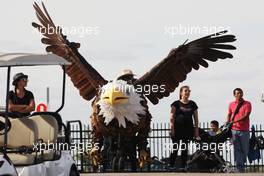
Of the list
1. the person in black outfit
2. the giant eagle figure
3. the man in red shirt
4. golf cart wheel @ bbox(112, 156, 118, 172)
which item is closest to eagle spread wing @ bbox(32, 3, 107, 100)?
the giant eagle figure

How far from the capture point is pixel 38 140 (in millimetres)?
11383

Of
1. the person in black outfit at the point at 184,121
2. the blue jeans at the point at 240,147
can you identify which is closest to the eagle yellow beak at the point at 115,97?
the person in black outfit at the point at 184,121

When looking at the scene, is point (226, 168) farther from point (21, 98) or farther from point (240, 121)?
point (21, 98)

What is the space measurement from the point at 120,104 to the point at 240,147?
2673 millimetres

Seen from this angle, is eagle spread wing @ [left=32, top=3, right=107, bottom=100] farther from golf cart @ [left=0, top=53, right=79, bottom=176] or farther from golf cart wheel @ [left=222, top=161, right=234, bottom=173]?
golf cart @ [left=0, top=53, right=79, bottom=176]

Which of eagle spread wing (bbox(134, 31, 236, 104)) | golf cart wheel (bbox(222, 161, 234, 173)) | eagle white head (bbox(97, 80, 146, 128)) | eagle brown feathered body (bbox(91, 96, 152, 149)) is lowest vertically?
golf cart wheel (bbox(222, 161, 234, 173))

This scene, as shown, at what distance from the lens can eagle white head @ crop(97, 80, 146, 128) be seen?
16750 millimetres

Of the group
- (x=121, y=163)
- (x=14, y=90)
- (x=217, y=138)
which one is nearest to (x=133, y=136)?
(x=121, y=163)

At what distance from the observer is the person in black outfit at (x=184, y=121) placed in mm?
16531

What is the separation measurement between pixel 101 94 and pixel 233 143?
2.87m

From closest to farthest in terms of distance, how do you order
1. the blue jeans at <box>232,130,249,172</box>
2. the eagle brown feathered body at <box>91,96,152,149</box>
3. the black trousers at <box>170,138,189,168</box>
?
1. the black trousers at <box>170,138,189,168</box>
2. the eagle brown feathered body at <box>91,96,152,149</box>
3. the blue jeans at <box>232,130,249,172</box>

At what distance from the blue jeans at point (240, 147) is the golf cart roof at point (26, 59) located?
6.80 meters

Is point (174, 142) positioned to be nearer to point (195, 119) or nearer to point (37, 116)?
point (195, 119)

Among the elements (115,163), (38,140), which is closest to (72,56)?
(115,163)
